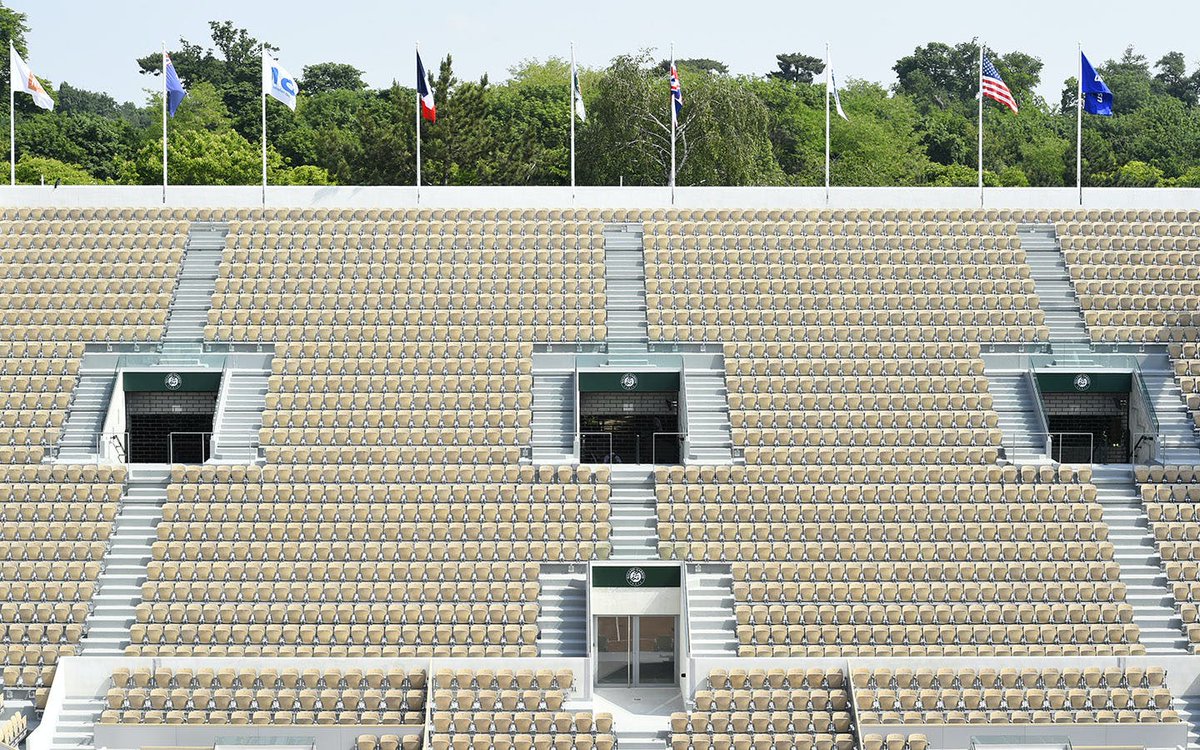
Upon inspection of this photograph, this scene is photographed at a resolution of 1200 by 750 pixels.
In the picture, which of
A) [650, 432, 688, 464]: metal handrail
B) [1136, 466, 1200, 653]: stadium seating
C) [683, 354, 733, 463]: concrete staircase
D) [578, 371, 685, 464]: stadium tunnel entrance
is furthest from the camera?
[578, 371, 685, 464]: stadium tunnel entrance

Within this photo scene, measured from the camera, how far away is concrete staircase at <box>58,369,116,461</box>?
34.5m

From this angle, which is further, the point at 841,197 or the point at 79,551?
the point at 841,197

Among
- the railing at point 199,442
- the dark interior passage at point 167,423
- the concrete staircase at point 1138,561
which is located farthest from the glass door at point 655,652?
the dark interior passage at point 167,423

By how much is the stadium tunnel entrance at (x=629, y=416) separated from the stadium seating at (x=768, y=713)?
8.73m

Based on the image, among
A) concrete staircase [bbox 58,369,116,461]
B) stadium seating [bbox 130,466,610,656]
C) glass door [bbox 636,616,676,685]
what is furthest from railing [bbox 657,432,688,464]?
concrete staircase [bbox 58,369,116,461]

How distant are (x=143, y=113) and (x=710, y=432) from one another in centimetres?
7396

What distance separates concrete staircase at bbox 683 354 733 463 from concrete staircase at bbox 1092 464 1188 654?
7.57m

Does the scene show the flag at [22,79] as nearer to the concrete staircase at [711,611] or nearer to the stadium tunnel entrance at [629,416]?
the stadium tunnel entrance at [629,416]

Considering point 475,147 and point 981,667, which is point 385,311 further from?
point 475,147

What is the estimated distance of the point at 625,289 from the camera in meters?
39.5

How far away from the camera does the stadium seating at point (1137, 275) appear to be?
1483 inches

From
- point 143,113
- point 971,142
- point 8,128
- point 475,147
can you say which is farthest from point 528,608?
point 143,113

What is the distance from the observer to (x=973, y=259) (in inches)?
1578

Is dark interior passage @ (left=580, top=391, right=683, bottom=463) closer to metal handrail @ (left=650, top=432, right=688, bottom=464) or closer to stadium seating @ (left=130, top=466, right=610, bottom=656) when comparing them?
metal handrail @ (left=650, top=432, right=688, bottom=464)
